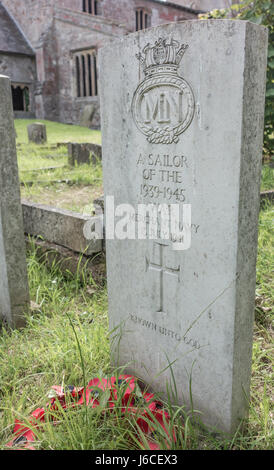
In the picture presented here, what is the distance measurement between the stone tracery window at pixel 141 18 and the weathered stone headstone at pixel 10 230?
2404cm

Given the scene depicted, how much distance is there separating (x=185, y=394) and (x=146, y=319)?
0.41 meters

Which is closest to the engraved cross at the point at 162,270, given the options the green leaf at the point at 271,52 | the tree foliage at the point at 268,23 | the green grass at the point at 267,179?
the green grass at the point at 267,179

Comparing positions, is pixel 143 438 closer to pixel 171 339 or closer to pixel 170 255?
pixel 171 339

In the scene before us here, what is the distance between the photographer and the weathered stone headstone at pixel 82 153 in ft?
21.9

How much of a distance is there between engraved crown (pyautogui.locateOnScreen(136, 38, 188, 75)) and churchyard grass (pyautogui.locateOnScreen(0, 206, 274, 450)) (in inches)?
51.4

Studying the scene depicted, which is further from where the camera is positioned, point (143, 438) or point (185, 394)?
point (185, 394)

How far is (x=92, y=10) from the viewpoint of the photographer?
21844 mm

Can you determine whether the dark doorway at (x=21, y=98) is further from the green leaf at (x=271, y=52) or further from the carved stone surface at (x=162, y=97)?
the carved stone surface at (x=162, y=97)

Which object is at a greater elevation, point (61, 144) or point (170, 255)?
point (61, 144)

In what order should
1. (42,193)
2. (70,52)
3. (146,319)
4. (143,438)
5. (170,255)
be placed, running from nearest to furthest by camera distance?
1. (143,438)
2. (170,255)
3. (146,319)
4. (42,193)
5. (70,52)

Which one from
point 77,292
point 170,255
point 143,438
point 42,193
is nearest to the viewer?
point 143,438

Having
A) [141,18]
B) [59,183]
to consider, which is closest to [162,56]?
[59,183]

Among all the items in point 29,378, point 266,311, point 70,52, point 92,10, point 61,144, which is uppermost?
point 92,10

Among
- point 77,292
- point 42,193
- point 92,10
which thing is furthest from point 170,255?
point 92,10
